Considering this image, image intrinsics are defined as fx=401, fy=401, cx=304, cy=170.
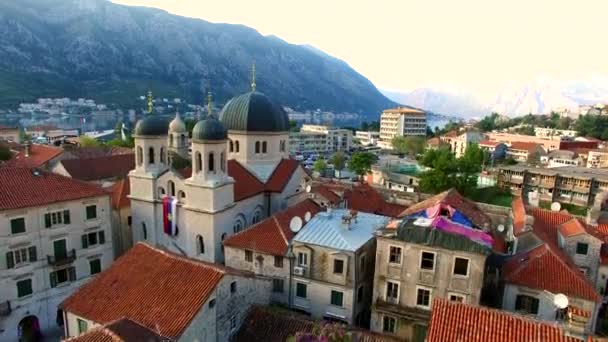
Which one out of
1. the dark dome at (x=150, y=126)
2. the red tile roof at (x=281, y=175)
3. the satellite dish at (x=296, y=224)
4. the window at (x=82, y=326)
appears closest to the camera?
the window at (x=82, y=326)

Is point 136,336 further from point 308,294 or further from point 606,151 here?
point 606,151

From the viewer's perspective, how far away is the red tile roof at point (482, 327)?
1639cm

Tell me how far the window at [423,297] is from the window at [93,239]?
2636 centimetres

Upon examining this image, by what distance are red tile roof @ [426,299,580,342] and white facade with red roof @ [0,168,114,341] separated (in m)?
28.5

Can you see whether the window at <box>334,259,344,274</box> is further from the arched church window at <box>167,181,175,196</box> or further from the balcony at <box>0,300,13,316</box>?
the balcony at <box>0,300,13,316</box>

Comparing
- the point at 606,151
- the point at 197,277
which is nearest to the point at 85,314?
the point at 197,277

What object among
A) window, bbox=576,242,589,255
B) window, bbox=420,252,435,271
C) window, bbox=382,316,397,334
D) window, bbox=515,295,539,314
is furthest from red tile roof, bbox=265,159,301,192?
window, bbox=576,242,589,255

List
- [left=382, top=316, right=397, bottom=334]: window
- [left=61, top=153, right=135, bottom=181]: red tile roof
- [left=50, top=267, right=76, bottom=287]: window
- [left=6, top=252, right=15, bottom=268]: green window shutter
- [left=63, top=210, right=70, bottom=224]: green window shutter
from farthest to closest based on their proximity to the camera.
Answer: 1. [left=61, top=153, right=135, bottom=181]: red tile roof
2. [left=63, top=210, right=70, bottom=224]: green window shutter
3. [left=50, top=267, right=76, bottom=287]: window
4. [left=6, top=252, right=15, bottom=268]: green window shutter
5. [left=382, top=316, right=397, bottom=334]: window

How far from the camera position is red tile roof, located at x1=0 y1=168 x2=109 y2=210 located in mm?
29109

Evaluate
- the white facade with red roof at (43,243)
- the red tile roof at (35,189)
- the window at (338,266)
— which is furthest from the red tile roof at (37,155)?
the window at (338,266)

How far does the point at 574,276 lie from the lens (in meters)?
26.1

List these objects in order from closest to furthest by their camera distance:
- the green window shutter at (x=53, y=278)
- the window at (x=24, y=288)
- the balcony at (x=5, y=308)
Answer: the balcony at (x=5, y=308)
the window at (x=24, y=288)
the green window shutter at (x=53, y=278)

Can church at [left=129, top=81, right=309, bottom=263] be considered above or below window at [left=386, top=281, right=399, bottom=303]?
above

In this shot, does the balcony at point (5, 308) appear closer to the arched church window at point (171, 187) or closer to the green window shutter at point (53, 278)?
the green window shutter at point (53, 278)
